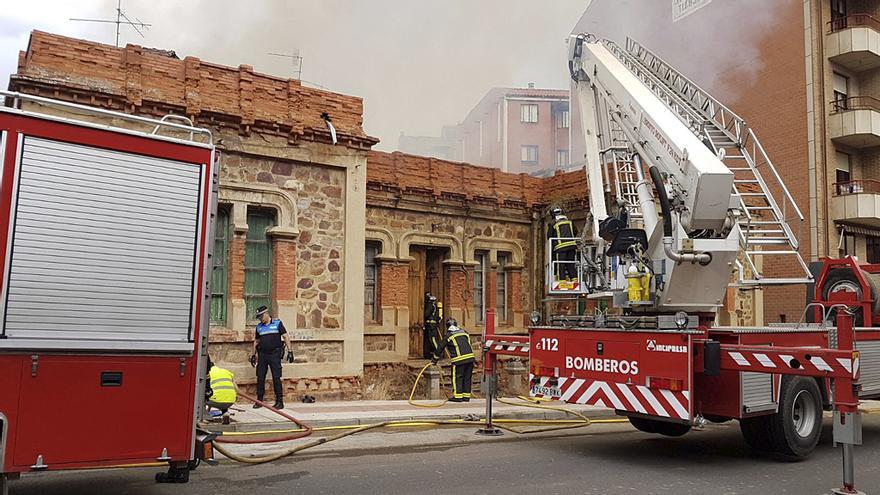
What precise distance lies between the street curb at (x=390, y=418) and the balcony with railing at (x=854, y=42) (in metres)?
17.6

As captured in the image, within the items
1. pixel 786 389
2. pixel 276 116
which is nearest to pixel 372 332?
pixel 276 116

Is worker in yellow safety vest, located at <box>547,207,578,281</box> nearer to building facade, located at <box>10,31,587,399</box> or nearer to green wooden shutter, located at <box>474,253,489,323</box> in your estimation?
building facade, located at <box>10,31,587,399</box>

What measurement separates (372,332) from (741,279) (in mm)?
8544

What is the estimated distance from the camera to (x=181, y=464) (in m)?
5.48

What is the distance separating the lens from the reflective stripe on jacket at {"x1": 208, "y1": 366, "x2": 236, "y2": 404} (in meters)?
8.84

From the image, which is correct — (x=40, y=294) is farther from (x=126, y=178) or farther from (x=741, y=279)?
(x=741, y=279)

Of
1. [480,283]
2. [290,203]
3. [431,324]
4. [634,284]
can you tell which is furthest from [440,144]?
[634,284]

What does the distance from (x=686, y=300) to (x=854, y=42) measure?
1934 cm

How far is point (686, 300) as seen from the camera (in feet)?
27.9

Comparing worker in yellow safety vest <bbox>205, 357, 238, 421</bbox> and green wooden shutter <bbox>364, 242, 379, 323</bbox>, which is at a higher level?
green wooden shutter <bbox>364, 242, 379, 323</bbox>

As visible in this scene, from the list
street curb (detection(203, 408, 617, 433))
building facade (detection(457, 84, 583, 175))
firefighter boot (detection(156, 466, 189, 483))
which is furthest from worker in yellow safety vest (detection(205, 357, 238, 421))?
building facade (detection(457, 84, 583, 175))

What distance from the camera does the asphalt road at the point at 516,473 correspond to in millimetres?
6438

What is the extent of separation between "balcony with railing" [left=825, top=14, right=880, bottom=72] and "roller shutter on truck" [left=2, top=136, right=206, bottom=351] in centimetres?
2378

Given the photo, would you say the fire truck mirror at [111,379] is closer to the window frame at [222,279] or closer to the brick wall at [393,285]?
the window frame at [222,279]
